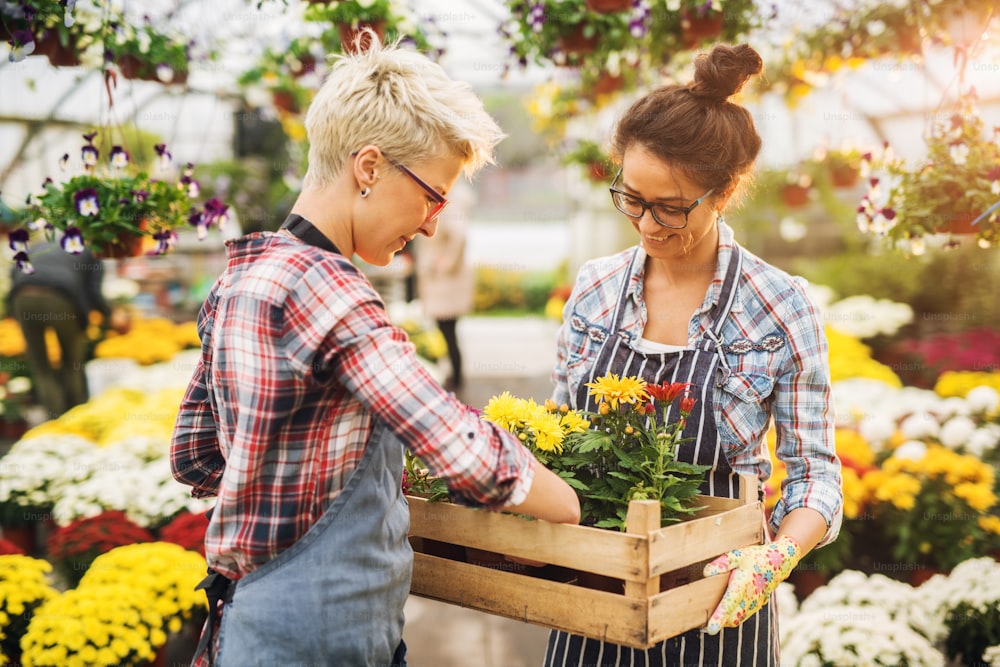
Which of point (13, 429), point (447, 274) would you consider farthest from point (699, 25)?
point (13, 429)

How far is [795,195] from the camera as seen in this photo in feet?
Answer: 21.6

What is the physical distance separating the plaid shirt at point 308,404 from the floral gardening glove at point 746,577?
385 millimetres

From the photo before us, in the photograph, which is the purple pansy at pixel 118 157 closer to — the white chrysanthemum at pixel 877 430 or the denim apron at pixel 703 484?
the denim apron at pixel 703 484

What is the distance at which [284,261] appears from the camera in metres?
1.15

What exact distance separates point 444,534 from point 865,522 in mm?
2529

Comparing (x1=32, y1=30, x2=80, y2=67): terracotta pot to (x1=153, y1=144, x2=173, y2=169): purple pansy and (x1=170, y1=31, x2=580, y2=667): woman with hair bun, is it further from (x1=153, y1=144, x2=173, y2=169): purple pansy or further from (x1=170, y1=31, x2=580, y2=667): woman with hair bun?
(x1=170, y1=31, x2=580, y2=667): woman with hair bun

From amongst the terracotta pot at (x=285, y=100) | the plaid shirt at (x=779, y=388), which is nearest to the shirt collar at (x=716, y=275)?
the plaid shirt at (x=779, y=388)

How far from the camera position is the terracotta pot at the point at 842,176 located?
635cm

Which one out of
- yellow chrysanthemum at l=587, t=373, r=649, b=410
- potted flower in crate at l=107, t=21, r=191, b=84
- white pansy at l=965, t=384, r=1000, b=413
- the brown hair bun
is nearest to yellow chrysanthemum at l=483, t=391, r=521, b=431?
yellow chrysanthemum at l=587, t=373, r=649, b=410

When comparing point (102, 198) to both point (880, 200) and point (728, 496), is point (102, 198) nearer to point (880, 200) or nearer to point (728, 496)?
point (728, 496)

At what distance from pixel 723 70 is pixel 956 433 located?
240cm

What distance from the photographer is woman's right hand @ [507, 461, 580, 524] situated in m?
1.21

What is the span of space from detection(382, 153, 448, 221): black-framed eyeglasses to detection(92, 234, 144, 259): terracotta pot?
5.17 feet

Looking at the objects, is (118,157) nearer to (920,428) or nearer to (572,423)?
(572,423)
